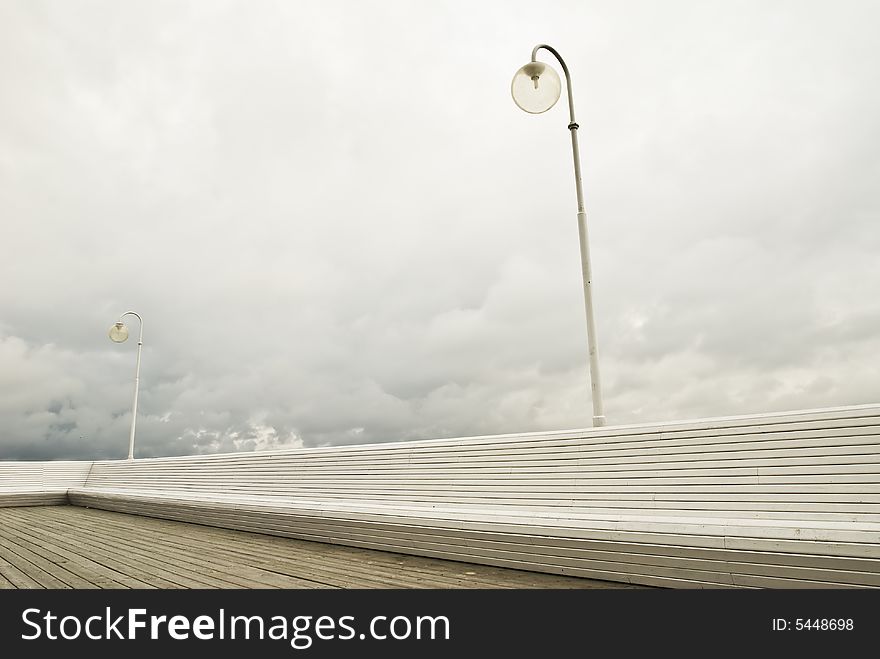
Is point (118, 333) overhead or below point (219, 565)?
overhead

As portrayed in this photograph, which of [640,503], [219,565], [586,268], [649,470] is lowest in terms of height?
[219,565]

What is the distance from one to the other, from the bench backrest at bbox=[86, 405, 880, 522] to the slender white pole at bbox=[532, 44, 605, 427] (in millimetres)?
940

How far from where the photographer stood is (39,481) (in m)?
16.7

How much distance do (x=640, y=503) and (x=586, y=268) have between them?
3210mm

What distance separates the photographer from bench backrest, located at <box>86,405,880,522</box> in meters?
3.97

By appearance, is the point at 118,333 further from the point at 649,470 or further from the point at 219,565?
the point at 649,470

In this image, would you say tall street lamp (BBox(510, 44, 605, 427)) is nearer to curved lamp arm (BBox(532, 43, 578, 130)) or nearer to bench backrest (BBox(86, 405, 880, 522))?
curved lamp arm (BBox(532, 43, 578, 130))

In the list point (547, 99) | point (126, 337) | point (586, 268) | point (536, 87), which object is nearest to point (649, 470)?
point (586, 268)

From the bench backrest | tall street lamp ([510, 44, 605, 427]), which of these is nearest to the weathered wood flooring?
the bench backrest

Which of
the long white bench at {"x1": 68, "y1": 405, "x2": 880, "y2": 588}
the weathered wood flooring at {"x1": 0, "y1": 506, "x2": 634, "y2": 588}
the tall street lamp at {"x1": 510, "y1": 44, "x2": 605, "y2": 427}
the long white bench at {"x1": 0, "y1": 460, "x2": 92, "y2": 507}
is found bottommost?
the weathered wood flooring at {"x1": 0, "y1": 506, "x2": 634, "y2": 588}

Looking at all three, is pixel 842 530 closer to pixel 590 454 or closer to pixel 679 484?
pixel 679 484

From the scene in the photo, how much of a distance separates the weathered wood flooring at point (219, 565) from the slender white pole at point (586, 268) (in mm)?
2331
